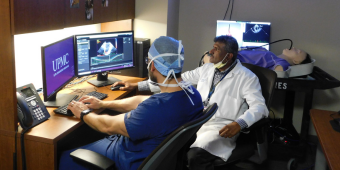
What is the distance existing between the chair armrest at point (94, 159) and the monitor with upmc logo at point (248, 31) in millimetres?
2400

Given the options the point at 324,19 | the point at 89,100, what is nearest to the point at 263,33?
the point at 324,19

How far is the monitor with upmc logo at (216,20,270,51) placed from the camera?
3.44 meters

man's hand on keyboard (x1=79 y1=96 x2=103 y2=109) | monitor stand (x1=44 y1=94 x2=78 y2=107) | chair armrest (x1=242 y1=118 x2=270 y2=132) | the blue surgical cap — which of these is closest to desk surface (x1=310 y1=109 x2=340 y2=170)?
chair armrest (x1=242 y1=118 x2=270 y2=132)

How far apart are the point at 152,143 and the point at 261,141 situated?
85 centimetres

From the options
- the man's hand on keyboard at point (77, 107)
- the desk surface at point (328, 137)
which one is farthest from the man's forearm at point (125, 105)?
the desk surface at point (328, 137)

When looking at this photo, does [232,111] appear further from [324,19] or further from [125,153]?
[324,19]

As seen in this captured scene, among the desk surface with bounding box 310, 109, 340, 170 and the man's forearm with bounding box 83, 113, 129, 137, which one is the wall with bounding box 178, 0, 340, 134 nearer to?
the desk surface with bounding box 310, 109, 340, 170

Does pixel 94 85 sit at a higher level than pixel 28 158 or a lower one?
higher

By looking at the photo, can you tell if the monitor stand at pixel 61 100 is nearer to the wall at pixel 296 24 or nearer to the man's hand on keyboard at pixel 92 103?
the man's hand on keyboard at pixel 92 103

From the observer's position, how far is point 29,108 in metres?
1.78

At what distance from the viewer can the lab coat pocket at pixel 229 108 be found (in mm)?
2330

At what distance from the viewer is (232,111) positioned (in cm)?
234

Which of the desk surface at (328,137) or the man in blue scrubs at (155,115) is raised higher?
the man in blue scrubs at (155,115)

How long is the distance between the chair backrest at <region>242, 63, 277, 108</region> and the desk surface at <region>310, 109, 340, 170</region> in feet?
0.99
